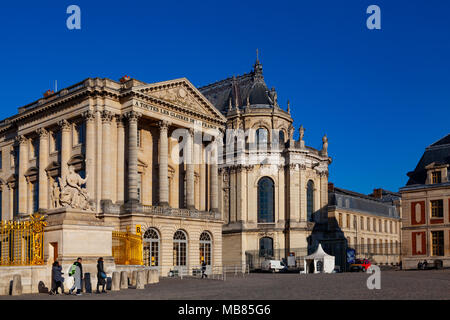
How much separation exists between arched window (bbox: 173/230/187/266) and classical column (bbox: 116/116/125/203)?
530cm

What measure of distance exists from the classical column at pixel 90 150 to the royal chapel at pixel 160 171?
74 millimetres

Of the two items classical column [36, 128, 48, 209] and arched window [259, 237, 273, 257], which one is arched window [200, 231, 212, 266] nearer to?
classical column [36, 128, 48, 209]

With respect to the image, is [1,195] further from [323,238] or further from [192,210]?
[323,238]

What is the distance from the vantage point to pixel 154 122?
150 feet

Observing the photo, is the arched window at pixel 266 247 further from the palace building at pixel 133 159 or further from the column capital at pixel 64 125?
the column capital at pixel 64 125

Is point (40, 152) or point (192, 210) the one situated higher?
point (40, 152)

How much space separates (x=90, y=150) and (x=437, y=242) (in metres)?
30.4

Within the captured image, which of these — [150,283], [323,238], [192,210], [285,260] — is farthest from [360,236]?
[150,283]

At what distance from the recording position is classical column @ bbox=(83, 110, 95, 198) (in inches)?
1636

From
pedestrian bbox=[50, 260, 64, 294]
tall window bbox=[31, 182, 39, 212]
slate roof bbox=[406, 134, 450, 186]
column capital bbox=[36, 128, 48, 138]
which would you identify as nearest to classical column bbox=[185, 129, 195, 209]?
column capital bbox=[36, 128, 48, 138]

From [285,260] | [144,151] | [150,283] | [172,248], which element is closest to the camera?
[150,283]

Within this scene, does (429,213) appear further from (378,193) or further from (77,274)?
(378,193)
